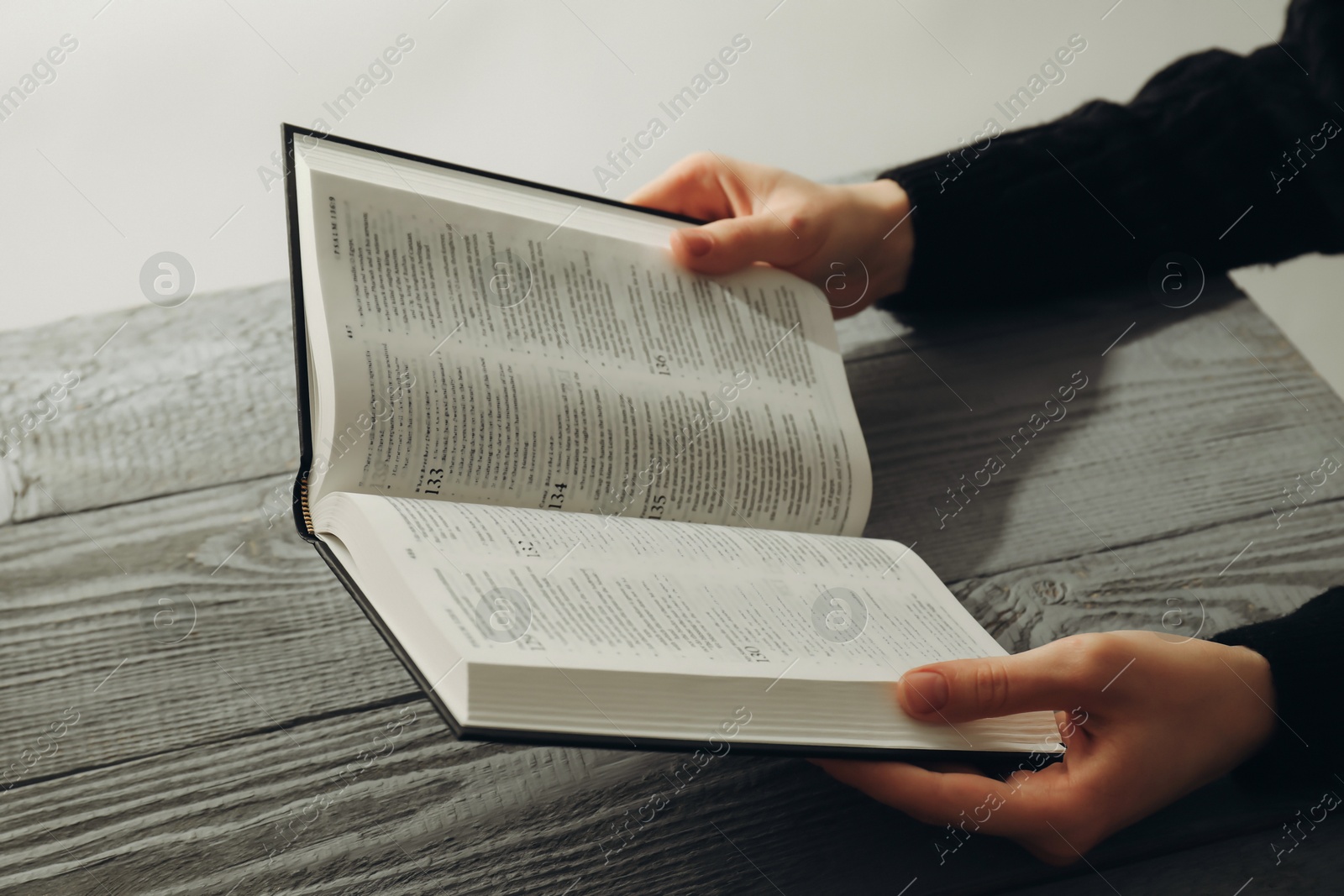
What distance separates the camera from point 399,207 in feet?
1.85

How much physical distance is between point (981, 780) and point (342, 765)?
1.12 feet

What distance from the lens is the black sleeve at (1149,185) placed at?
82cm

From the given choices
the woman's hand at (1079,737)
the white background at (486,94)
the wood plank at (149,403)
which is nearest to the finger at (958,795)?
the woman's hand at (1079,737)

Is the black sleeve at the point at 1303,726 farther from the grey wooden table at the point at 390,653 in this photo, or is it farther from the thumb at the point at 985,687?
the thumb at the point at 985,687

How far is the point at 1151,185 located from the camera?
32.9 inches

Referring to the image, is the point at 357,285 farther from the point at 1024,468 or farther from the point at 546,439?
the point at 1024,468

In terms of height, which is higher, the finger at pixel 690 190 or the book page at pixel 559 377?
the finger at pixel 690 190

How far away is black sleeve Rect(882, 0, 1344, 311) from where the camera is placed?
2.68ft

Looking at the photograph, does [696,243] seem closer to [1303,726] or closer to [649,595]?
[649,595]

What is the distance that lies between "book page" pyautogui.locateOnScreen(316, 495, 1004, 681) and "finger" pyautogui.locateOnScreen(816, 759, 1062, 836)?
0.19 ft

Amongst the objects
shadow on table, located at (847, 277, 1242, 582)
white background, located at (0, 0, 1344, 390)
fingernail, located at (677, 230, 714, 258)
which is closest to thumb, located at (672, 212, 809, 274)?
fingernail, located at (677, 230, 714, 258)

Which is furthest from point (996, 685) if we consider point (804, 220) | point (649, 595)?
point (804, 220)

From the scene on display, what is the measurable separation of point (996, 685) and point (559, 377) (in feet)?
0.98

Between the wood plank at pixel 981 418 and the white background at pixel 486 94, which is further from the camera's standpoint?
the white background at pixel 486 94
